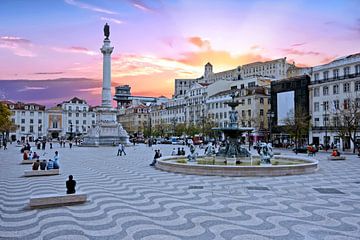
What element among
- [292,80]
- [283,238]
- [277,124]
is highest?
[292,80]

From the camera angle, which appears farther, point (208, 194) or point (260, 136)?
point (260, 136)

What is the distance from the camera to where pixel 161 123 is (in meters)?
120

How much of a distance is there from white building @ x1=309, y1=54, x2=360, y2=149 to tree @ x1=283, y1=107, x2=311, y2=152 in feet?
6.84

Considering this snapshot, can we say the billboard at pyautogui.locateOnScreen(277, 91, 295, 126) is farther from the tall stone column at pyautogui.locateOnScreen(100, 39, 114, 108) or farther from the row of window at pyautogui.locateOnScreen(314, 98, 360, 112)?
the tall stone column at pyautogui.locateOnScreen(100, 39, 114, 108)

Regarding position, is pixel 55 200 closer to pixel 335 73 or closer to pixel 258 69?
pixel 335 73

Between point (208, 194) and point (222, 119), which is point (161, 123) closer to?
point (222, 119)

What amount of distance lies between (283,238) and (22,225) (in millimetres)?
6674

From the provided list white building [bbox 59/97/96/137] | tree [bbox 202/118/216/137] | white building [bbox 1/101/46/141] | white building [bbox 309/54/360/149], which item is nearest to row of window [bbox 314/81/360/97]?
white building [bbox 309/54/360/149]

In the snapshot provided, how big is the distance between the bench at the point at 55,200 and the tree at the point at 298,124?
46190 millimetres

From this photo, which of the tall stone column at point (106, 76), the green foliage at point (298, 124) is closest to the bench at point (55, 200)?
the green foliage at point (298, 124)

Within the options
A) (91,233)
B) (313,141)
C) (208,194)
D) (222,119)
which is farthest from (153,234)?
(222,119)

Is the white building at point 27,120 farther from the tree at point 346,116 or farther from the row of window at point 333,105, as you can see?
the tree at point 346,116

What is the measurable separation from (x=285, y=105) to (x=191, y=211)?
2474 inches

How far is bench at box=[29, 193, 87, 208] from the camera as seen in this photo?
11.7 meters
